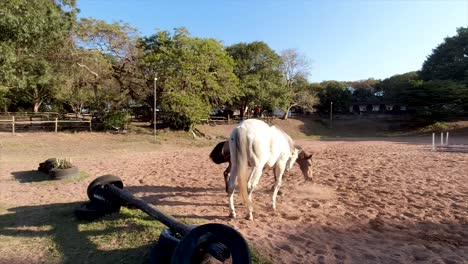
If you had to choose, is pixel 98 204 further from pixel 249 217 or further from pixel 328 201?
pixel 328 201

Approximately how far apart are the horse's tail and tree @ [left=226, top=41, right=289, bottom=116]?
94.7ft

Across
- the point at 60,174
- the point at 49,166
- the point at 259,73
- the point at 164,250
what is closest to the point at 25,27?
the point at 49,166

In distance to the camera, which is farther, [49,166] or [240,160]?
[49,166]

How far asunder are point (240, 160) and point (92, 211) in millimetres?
2380

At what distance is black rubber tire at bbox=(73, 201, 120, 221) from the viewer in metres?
4.89

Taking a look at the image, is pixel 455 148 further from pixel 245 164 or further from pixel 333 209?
pixel 245 164

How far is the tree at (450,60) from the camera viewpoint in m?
35.4

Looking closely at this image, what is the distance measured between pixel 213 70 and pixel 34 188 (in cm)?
1956

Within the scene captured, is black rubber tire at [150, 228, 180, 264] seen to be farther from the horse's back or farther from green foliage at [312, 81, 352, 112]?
green foliage at [312, 81, 352, 112]

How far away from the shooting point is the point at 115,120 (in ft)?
72.9

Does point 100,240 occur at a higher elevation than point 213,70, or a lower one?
lower

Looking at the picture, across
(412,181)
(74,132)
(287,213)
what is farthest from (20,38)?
(412,181)

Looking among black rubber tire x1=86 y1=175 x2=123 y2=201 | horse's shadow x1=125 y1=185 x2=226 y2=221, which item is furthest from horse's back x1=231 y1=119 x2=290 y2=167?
black rubber tire x1=86 y1=175 x2=123 y2=201

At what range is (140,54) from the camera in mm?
22953
